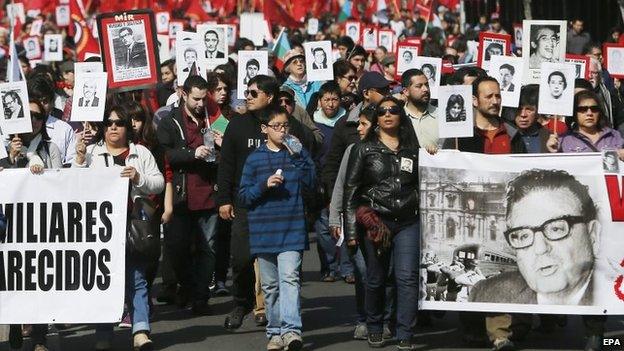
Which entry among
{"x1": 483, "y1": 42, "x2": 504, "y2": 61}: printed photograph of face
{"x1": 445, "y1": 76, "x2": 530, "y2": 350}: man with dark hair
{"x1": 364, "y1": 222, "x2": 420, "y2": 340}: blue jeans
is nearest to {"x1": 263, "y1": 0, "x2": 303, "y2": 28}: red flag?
{"x1": 483, "y1": 42, "x2": 504, "y2": 61}: printed photograph of face

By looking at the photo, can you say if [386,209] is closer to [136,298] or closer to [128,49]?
[136,298]

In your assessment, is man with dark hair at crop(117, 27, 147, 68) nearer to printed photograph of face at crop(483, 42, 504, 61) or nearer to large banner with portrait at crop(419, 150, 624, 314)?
large banner with portrait at crop(419, 150, 624, 314)

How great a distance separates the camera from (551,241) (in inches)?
411

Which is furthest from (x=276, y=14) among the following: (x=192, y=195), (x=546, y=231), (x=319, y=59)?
(x=546, y=231)

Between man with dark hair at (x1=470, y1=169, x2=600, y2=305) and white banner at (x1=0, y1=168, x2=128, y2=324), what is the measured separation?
8.30 feet

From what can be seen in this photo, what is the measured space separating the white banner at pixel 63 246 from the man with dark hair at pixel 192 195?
1.82 meters

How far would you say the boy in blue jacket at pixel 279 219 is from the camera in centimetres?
1048

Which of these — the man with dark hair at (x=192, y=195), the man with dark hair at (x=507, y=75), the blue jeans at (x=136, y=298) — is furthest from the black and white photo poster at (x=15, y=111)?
the man with dark hair at (x=507, y=75)

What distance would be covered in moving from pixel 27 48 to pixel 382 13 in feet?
29.9

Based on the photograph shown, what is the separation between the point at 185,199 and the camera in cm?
1234

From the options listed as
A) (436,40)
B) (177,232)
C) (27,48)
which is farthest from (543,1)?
(177,232)

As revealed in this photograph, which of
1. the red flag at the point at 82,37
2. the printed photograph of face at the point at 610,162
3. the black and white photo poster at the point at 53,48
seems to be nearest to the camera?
the printed photograph of face at the point at 610,162

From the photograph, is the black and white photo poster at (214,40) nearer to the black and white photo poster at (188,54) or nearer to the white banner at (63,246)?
the black and white photo poster at (188,54)

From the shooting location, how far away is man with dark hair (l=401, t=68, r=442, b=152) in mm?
11945
